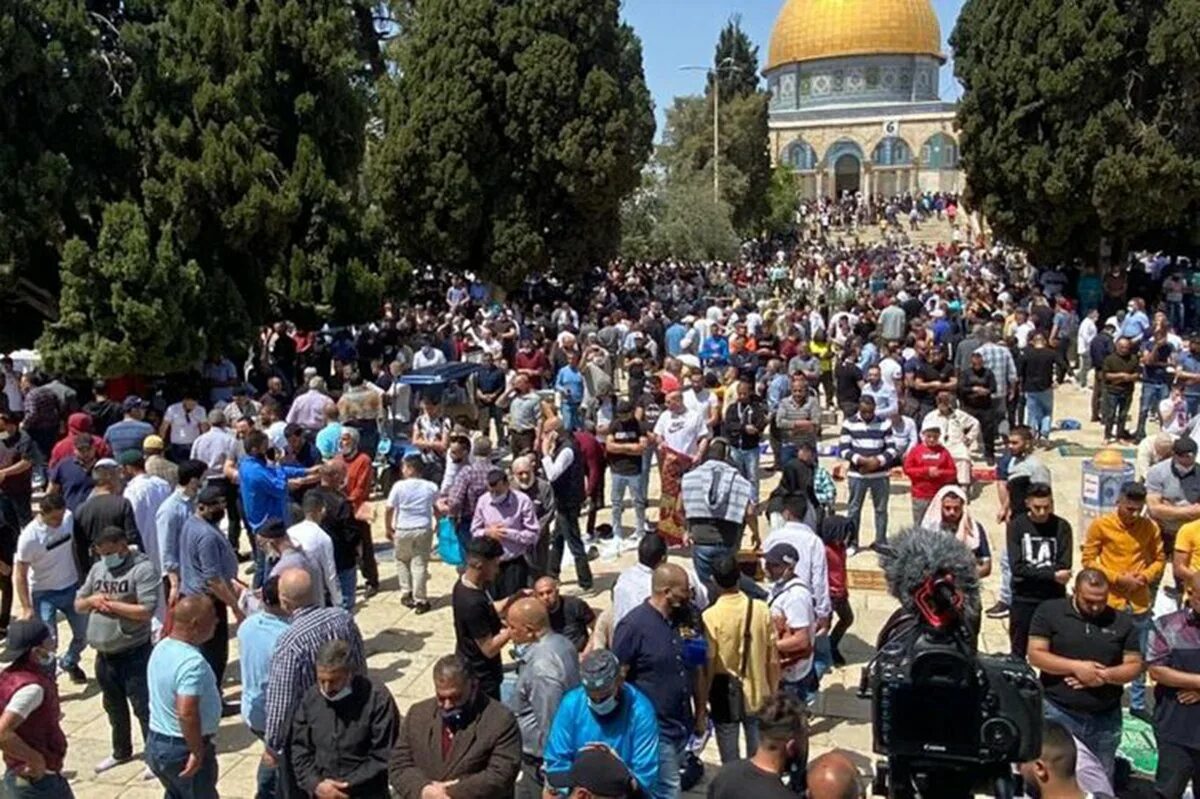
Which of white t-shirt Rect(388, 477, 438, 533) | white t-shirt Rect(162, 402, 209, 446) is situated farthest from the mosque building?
white t-shirt Rect(388, 477, 438, 533)

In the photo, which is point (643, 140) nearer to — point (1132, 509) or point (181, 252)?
point (181, 252)

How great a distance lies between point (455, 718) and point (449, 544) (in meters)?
4.12

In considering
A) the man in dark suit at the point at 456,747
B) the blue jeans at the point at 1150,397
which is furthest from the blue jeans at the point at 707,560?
the blue jeans at the point at 1150,397

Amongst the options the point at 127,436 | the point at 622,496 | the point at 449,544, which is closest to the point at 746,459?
the point at 622,496

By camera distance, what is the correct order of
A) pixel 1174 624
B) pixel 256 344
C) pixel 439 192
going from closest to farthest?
pixel 1174 624 → pixel 256 344 → pixel 439 192

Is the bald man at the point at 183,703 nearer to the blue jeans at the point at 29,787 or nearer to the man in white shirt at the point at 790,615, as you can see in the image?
the blue jeans at the point at 29,787

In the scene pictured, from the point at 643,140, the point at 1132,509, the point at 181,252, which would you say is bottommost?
the point at 1132,509

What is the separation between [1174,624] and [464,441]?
5150mm

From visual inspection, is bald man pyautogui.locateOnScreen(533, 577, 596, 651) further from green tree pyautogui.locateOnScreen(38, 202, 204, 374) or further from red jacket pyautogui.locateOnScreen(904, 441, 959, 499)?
green tree pyautogui.locateOnScreen(38, 202, 204, 374)

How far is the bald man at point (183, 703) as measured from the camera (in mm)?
4898

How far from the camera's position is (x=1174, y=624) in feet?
16.9

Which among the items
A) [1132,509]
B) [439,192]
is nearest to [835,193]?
[439,192]

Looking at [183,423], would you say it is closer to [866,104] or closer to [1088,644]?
[1088,644]

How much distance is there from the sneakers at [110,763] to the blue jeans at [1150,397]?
12.0 m
